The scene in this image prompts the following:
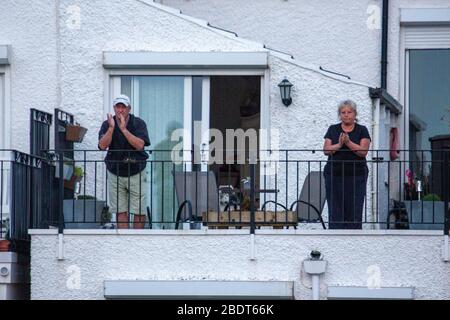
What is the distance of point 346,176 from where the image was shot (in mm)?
21906

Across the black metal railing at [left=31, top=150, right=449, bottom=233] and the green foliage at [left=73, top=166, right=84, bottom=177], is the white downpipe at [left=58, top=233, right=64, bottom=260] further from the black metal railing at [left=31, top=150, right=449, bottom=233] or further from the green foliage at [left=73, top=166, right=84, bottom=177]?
the green foliage at [left=73, top=166, right=84, bottom=177]

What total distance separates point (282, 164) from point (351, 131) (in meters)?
1.57

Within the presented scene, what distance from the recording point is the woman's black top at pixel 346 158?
21844mm

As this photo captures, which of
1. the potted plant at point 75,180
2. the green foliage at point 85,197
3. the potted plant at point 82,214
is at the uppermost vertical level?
the potted plant at point 75,180

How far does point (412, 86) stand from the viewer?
25.2 m

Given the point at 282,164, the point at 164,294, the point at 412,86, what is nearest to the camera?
the point at 164,294

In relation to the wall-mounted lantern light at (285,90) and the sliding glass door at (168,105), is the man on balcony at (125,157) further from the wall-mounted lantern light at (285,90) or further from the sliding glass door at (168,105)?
the wall-mounted lantern light at (285,90)

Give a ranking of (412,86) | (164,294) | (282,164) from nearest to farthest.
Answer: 1. (164,294)
2. (282,164)
3. (412,86)

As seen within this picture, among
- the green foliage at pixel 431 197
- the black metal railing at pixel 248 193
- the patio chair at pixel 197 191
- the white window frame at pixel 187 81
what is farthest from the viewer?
the white window frame at pixel 187 81

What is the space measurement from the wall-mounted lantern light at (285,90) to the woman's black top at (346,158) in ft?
4.59

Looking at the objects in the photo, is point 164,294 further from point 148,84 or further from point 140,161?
point 148,84

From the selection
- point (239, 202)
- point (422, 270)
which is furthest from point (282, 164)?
point (422, 270)

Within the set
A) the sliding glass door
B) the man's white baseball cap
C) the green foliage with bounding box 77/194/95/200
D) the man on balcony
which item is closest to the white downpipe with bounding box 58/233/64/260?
the green foliage with bounding box 77/194/95/200

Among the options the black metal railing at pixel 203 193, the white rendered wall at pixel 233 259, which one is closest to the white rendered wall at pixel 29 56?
the black metal railing at pixel 203 193
